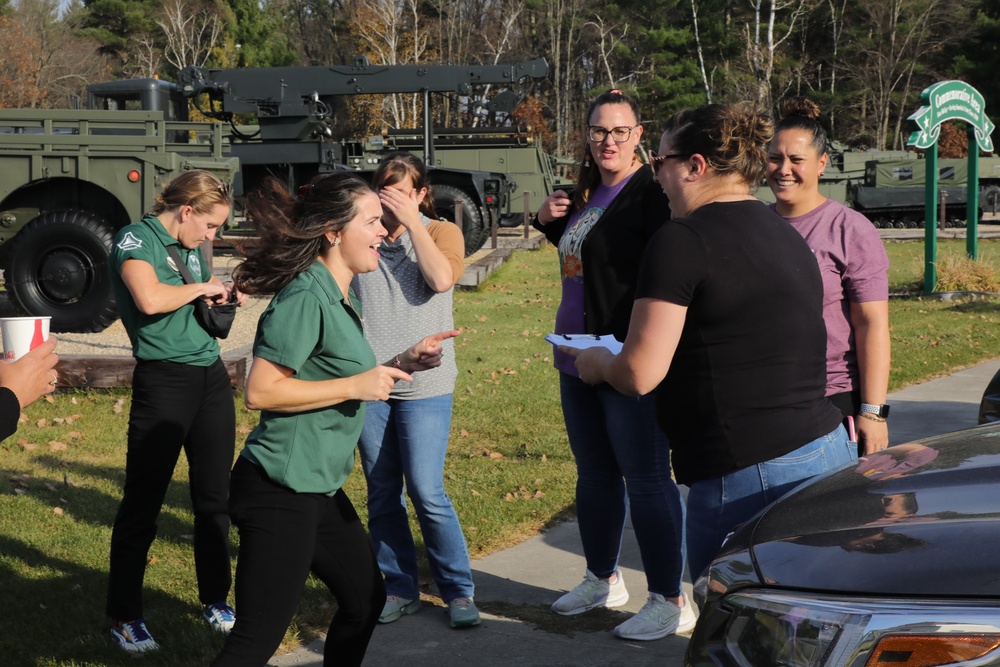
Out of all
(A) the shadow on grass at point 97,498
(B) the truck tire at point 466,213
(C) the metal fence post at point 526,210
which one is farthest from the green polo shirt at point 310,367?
(C) the metal fence post at point 526,210

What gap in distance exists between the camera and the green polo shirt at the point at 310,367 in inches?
110

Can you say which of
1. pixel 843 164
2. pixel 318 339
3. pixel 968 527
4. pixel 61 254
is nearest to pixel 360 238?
pixel 318 339

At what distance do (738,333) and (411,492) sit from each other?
1746mm

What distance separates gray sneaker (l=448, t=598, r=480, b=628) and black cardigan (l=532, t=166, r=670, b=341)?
44.7 inches

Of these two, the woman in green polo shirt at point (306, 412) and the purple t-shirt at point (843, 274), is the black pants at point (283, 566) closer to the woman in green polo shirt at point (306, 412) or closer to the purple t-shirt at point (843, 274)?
the woman in green polo shirt at point (306, 412)

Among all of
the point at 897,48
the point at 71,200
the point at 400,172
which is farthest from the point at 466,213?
the point at 897,48

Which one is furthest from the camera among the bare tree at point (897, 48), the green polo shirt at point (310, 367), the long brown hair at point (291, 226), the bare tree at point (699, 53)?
the bare tree at point (699, 53)

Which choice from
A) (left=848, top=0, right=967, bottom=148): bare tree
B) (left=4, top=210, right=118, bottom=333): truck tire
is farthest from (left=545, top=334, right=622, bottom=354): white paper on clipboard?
(left=848, top=0, right=967, bottom=148): bare tree

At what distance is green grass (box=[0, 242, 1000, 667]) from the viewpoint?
403 cm

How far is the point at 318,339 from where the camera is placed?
112 inches

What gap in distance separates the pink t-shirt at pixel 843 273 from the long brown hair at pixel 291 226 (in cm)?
155

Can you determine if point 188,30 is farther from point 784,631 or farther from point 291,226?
point 784,631

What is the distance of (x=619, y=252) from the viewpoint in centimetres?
370

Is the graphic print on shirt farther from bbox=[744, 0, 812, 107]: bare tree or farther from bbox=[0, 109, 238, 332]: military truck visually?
bbox=[744, 0, 812, 107]: bare tree
